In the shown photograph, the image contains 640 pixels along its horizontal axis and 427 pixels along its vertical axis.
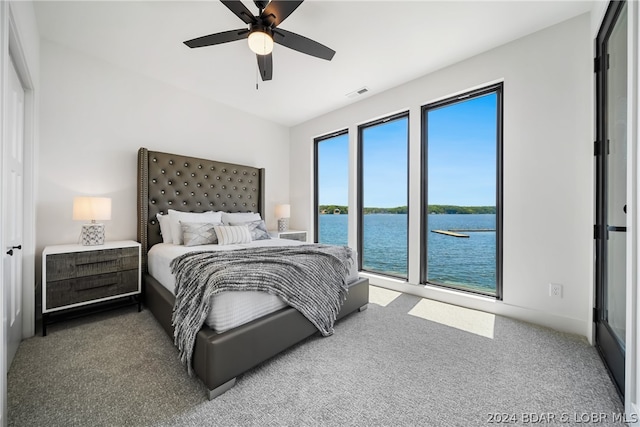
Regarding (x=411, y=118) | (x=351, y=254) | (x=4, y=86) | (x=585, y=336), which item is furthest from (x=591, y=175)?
(x=4, y=86)

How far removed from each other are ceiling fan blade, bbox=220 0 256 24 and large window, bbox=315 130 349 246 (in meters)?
2.68

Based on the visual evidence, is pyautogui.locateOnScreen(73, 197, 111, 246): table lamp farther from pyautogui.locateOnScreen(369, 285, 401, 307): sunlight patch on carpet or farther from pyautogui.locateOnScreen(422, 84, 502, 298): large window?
pyautogui.locateOnScreen(422, 84, 502, 298): large window

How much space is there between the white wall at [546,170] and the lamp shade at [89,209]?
3.77m

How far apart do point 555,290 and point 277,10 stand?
3.20 m

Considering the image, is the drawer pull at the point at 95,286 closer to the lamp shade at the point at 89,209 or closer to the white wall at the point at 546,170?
the lamp shade at the point at 89,209

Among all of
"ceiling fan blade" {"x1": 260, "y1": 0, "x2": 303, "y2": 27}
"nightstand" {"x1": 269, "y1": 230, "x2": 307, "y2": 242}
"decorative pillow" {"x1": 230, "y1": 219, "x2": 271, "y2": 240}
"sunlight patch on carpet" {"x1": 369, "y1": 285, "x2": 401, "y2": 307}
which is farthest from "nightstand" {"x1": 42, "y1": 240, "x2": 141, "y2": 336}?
"sunlight patch on carpet" {"x1": 369, "y1": 285, "x2": 401, "y2": 307}

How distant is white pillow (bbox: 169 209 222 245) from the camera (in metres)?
2.87

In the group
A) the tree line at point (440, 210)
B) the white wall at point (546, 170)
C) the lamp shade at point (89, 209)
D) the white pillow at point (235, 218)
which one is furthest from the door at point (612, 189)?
the lamp shade at point (89, 209)

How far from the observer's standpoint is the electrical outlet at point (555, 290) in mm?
2240

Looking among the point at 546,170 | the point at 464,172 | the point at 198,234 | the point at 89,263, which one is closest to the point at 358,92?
the point at 464,172

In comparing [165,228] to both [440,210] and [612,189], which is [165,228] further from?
[612,189]

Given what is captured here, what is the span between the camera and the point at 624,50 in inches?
62.7

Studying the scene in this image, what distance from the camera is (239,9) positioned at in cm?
166

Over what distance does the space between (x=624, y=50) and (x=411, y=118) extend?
1.80 metres
